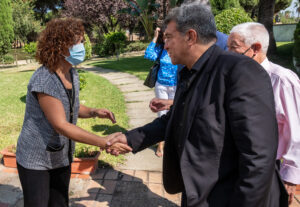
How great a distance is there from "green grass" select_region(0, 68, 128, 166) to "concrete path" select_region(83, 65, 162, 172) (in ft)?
0.56

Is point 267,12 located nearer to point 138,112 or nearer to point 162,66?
point 138,112

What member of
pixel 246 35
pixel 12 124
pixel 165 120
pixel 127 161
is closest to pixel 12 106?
pixel 12 124

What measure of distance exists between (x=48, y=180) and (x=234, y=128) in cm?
157

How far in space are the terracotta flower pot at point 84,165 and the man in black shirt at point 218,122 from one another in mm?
2121

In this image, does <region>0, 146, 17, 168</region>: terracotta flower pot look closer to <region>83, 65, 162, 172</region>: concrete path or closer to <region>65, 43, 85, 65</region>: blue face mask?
<region>83, 65, 162, 172</region>: concrete path

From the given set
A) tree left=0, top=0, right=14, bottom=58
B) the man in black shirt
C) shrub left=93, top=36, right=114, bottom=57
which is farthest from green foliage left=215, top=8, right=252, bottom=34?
shrub left=93, top=36, right=114, bottom=57

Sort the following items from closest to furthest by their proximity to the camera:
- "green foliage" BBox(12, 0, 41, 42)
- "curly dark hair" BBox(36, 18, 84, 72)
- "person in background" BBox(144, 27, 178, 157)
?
"curly dark hair" BBox(36, 18, 84, 72)
"person in background" BBox(144, 27, 178, 157)
"green foliage" BBox(12, 0, 41, 42)

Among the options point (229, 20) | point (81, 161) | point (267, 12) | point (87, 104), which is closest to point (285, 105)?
point (81, 161)

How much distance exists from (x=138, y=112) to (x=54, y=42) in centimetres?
462

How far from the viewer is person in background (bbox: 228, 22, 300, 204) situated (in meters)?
1.81

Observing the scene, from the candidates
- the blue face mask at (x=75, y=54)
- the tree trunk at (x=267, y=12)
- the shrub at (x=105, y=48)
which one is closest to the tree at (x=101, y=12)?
the shrub at (x=105, y=48)

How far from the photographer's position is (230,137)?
138cm

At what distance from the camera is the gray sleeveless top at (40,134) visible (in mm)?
1902

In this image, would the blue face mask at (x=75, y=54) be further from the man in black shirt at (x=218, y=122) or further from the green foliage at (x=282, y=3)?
the green foliage at (x=282, y=3)
